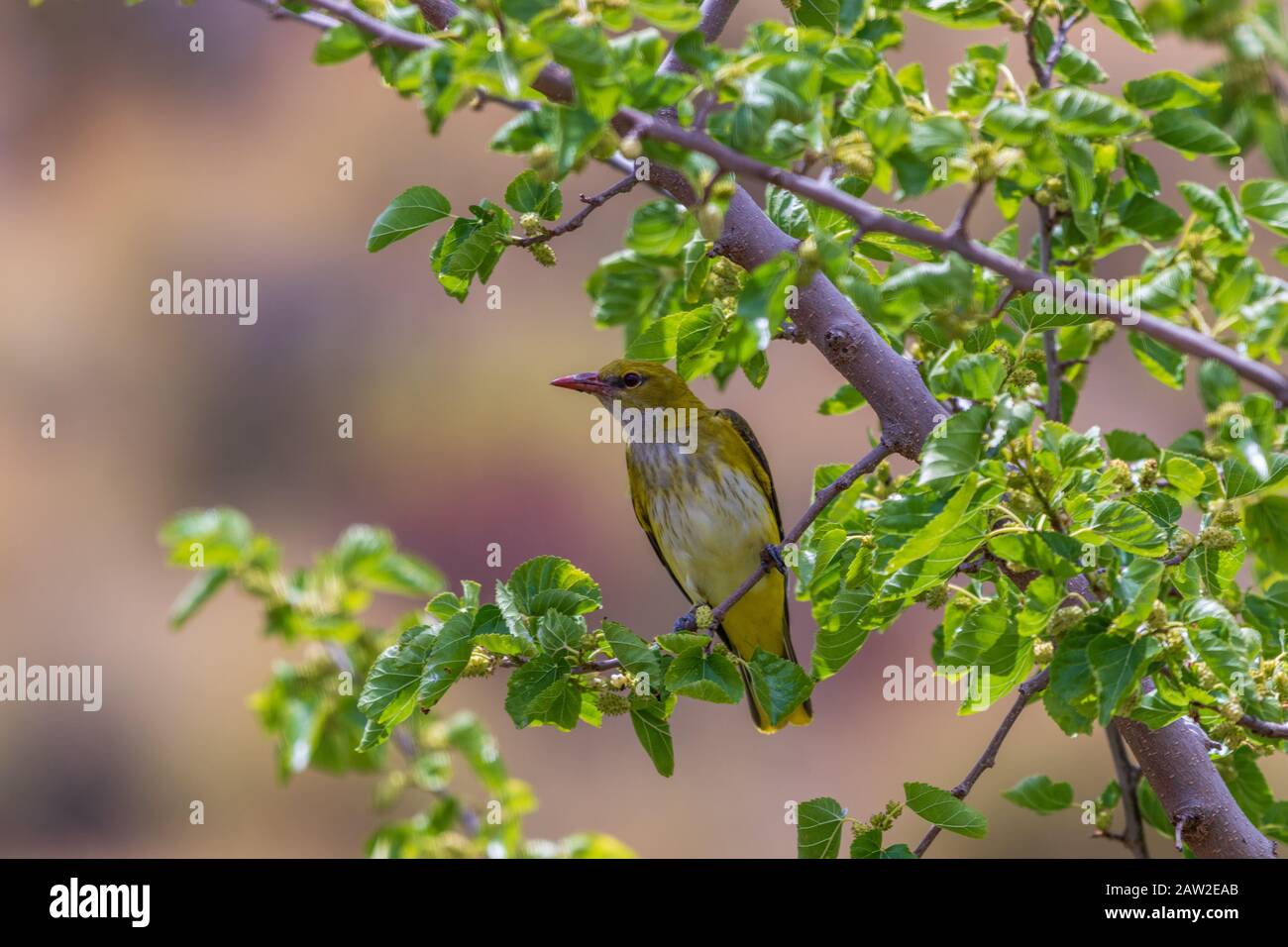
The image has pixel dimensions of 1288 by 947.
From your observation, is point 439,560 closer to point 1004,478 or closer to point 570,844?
point 570,844

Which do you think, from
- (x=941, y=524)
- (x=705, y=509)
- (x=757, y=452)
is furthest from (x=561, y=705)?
(x=757, y=452)

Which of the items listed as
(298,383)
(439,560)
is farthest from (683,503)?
(298,383)

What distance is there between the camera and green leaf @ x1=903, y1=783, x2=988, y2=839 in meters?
2.11

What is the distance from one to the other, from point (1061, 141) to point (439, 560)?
302 inches

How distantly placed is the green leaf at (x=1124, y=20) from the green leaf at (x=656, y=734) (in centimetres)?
142

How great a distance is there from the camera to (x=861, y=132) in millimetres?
1736

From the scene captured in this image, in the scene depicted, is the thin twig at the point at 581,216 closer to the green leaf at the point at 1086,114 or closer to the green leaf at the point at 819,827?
the green leaf at the point at 1086,114

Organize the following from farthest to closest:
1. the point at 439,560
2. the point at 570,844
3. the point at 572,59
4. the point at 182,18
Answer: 1. the point at 182,18
2. the point at 439,560
3. the point at 570,844
4. the point at 572,59

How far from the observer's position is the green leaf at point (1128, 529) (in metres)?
1.77

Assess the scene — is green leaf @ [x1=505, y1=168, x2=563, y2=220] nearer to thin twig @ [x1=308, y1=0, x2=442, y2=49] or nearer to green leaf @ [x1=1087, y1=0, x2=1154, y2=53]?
thin twig @ [x1=308, y1=0, x2=442, y2=49]

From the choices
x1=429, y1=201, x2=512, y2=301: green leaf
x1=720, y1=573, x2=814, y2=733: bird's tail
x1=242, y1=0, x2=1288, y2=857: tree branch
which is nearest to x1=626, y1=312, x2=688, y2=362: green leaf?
x1=242, y1=0, x2=1288, y2=857: tree branch

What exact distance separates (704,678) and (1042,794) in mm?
971

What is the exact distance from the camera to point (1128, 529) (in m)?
1.78

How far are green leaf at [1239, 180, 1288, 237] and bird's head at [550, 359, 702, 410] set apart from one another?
2.19 metres
